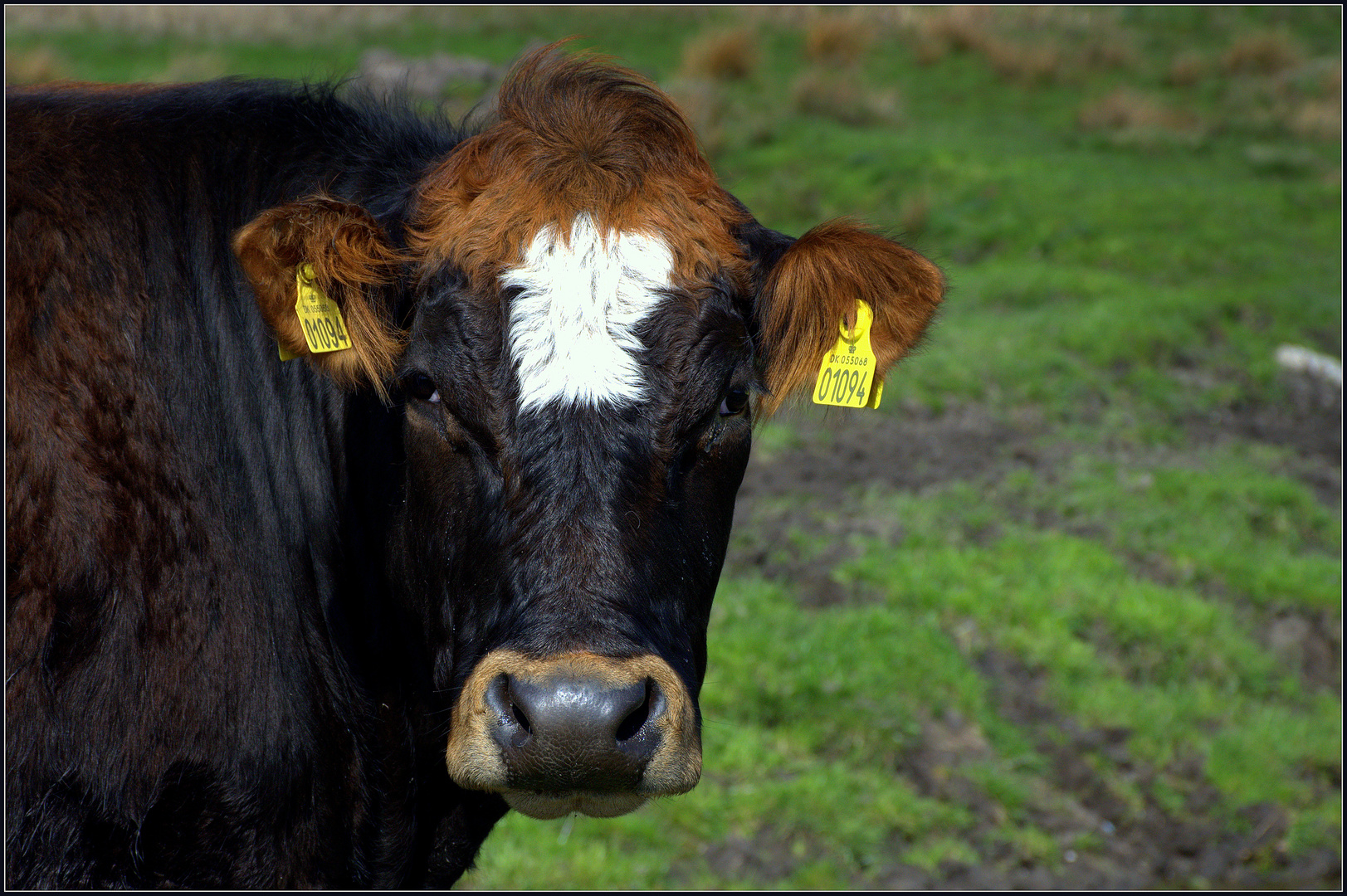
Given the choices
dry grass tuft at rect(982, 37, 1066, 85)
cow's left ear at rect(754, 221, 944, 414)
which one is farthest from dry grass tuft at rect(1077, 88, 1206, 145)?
cow's left ear at rect(754, 221, 944, 414)

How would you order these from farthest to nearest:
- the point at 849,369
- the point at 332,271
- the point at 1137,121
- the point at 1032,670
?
the point at 1137,121 → the point at 1032,670 → the point at 849,369 → the point at 332,271

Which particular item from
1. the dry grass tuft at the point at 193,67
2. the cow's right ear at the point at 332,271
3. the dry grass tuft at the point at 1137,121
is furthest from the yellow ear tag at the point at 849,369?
the dry grass tuft at the point at 1137,121

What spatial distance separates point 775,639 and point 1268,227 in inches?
378

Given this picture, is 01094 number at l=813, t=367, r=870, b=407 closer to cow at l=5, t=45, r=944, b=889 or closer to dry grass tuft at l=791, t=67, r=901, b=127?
cow at l=5, t=45, r=944, b=889

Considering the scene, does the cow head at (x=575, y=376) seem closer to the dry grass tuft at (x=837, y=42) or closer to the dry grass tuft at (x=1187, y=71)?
the dry grass tuft at (x=837, y=42)

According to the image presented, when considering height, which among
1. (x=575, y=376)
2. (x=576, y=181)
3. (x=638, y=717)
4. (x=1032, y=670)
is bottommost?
(x=1032, y=670)

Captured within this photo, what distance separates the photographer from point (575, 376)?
2.33 m

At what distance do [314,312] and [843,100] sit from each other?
1439 centimetres

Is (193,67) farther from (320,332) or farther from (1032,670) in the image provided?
(320,332)

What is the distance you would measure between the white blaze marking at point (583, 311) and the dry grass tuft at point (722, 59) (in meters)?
15.6

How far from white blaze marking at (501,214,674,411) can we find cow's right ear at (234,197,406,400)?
342 mm

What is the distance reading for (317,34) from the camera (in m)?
18.4

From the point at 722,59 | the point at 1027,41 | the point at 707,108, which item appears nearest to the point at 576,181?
the point at 707,108

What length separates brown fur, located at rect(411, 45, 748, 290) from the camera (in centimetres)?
253
